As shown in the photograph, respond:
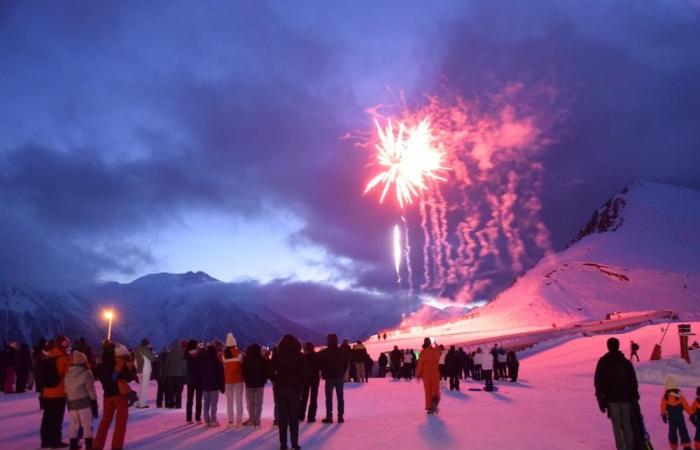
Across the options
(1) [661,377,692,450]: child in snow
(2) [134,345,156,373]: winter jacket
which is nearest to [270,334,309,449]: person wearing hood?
(1) [661,377,692,450]: child in snow

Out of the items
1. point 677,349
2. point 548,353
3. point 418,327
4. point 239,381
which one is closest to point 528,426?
point 239,381

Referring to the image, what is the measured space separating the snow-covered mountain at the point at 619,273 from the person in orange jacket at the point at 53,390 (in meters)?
75.4

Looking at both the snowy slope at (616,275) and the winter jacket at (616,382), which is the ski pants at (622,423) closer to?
the winter jacket at (616,382)

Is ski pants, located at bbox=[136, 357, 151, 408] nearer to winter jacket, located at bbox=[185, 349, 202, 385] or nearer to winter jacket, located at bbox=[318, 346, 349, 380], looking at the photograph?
winter jacket, located at bbox=[185, 349, 202, 385]

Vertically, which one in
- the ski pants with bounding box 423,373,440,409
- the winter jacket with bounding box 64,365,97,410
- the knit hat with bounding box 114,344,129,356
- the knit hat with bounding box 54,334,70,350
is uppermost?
the knit hat with bounding box 54,334,70,350

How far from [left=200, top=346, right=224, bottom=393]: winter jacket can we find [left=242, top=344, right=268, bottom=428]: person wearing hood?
59cm

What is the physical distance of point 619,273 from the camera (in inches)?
4304

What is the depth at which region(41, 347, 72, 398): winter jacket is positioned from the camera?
36.7 ft

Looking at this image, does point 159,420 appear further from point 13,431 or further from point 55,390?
point 55,390

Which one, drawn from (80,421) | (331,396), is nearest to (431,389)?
(331,396)

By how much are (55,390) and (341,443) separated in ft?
17.1

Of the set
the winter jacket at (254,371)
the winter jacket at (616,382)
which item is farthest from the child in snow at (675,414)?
the winter jacket at (254,371)

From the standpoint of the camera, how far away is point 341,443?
1160 centimetres

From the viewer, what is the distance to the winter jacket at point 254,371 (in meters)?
13.5
